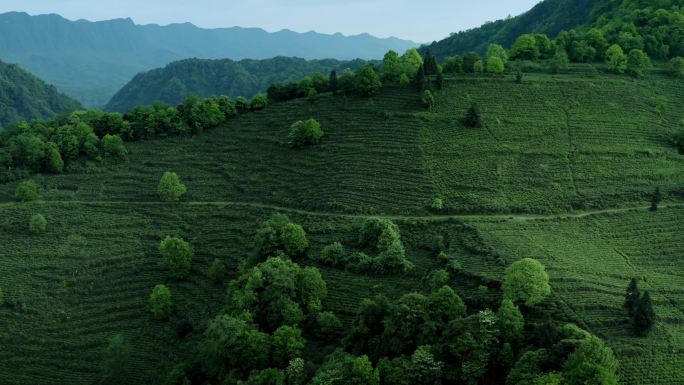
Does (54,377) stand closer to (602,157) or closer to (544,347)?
(544,347)

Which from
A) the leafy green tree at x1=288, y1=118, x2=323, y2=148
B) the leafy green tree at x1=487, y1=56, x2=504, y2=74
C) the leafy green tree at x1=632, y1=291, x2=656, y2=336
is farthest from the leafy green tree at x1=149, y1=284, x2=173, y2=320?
the leafy green tree at x1=487, y1=56, x2=504, y2=74

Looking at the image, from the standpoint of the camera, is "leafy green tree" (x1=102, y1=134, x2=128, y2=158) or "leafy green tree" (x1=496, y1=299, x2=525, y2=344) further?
"leafy green tree" (x1=102, y1=134, x2=128, y2=158)

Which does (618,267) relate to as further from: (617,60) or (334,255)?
(617,60)

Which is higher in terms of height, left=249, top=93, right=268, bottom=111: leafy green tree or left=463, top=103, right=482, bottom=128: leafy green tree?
left=249, top=93, right=268, bottom=111: leafy green tree

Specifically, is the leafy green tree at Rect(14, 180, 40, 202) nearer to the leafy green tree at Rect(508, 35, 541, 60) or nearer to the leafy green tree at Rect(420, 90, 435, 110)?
the leafy green tree at Rect(420, 90, 435, 110)

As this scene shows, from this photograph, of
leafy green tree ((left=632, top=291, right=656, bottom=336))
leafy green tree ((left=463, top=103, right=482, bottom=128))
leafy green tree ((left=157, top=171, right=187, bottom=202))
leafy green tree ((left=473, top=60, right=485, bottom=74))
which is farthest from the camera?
leafy green tree ((left=473, top=60, right=485, bottom=74))

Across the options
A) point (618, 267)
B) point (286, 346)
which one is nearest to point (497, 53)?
point (618, 267)

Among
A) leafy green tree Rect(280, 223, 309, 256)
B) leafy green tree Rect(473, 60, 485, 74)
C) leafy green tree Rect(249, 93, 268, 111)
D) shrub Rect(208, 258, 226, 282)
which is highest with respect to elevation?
leafy green tree Rect(473, 60, 485, 74)
